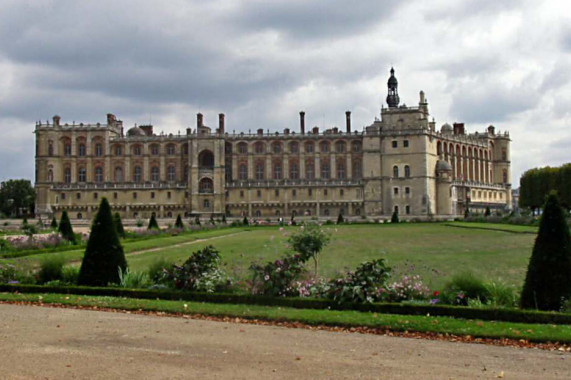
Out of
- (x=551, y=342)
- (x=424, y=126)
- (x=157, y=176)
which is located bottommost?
(x=551, y=342)

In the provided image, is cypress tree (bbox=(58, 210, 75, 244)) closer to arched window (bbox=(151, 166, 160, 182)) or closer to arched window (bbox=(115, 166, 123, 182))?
arched window (bbox=(151, 166, 160, 182))

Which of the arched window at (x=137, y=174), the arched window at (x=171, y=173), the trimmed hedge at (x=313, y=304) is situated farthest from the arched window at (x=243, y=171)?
the trimmed hedge at (x=313, y=304)

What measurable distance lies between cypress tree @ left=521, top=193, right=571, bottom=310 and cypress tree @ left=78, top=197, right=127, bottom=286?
9453 mm

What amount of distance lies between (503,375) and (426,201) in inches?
2497

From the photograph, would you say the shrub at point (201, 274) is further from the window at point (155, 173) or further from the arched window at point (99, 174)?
the arched window at point (99, 174)

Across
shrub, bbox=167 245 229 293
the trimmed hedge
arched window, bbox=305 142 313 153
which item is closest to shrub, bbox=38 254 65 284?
the trimmed hedge

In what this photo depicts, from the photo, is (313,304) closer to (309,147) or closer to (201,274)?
(201,274)

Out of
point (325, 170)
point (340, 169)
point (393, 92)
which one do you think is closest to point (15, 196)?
point (325, 170)

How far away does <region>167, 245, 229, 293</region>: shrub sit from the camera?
12.9 metres

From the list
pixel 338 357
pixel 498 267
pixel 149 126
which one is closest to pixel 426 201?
pixel 149 126

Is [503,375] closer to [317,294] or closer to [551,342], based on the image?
[551,342]

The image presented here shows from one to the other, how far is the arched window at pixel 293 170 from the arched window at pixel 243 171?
18.8 feet

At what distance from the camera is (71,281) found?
48.3 feet

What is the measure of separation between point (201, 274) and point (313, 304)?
9.72ft
